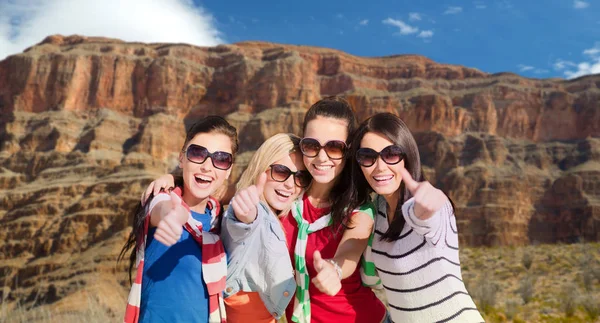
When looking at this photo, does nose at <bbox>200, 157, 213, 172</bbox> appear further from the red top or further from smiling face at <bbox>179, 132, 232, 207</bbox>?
the red top

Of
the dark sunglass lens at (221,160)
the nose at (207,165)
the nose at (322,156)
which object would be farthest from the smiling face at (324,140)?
the nose at (207,165)

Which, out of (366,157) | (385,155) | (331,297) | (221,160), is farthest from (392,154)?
(221,160)

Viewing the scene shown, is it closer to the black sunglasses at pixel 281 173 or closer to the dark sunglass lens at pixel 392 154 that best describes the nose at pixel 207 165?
the black sunglasses at pixel 281 173

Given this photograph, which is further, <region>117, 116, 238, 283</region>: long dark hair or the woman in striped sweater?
<region>117, 116, 238, 283</region>: long dark hair

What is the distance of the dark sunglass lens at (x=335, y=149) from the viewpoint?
121 inches

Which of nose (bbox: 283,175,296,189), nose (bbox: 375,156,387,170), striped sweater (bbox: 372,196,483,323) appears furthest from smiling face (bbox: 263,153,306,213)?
striped sweater (bbox: 372,196,483,323)

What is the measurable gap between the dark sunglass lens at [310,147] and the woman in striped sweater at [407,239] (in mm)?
239

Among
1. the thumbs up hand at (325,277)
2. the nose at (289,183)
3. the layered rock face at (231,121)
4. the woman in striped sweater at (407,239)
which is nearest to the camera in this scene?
the thumbs up hand at (325,277)

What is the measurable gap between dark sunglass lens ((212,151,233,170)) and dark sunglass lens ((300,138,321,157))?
1.57 feet

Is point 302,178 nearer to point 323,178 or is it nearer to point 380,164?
point 323,178

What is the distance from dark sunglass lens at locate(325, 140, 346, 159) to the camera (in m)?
3.06

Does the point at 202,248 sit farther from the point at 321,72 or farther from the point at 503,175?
the point at 321,72

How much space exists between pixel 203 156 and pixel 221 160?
11 cm

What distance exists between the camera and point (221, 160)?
3.04 m
